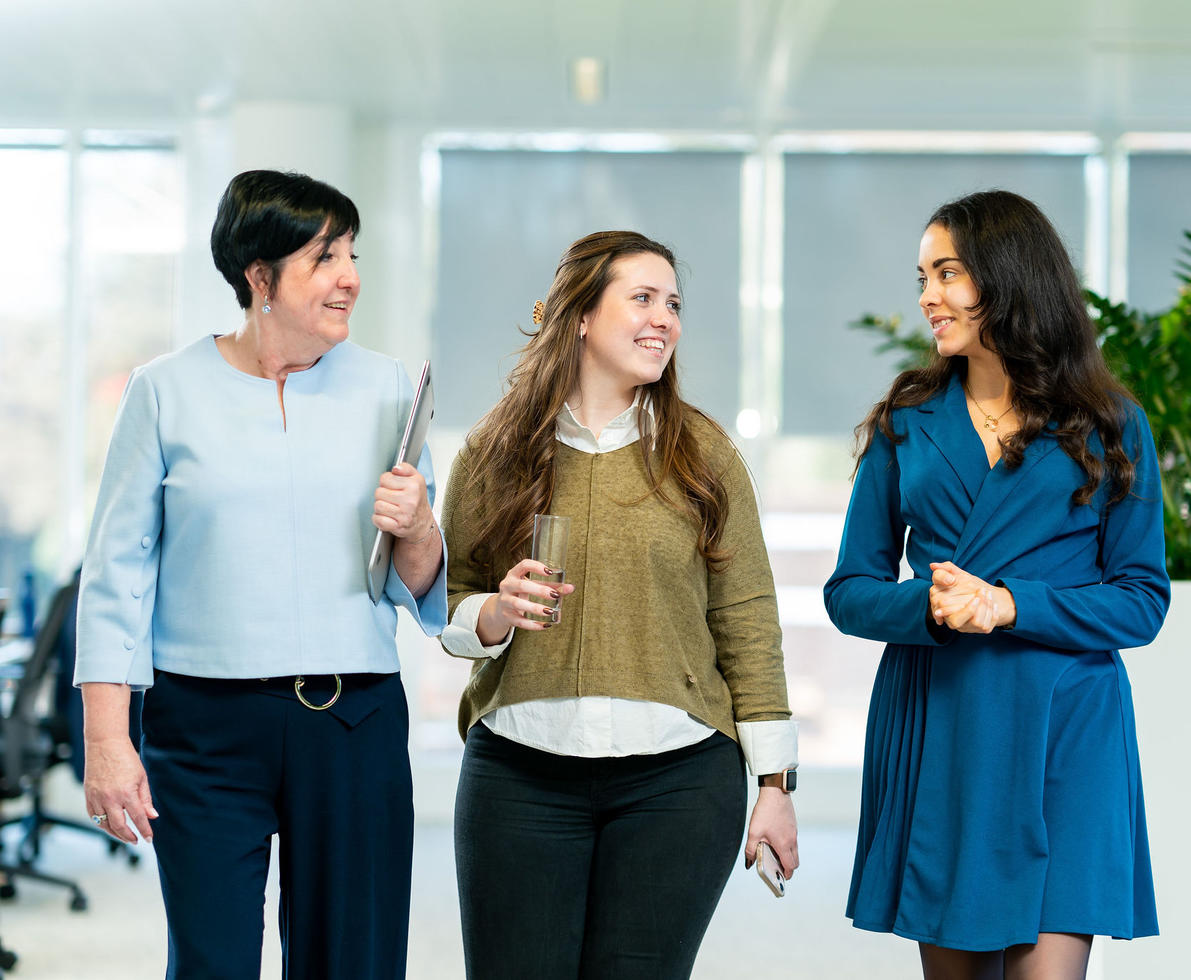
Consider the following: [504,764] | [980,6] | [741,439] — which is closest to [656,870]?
[504,764]

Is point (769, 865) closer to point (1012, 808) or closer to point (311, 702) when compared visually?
point (1012, 808)

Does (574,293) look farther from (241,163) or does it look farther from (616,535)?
(241,163)

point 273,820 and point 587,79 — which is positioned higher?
point 587,79

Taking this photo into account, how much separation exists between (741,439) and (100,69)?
3.21m

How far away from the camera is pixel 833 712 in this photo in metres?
5.62

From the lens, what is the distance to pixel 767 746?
174 cm

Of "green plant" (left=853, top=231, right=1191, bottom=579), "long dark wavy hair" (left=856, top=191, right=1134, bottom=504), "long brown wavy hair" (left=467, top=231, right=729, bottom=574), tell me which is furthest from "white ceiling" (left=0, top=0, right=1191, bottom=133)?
"long dark wavy hair" (left=856, top=191, right=1134, bottom=504)

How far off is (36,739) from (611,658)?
2.77 meters

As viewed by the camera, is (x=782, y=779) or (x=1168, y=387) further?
(x=1168, y=387)

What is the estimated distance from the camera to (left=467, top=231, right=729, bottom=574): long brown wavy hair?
5.87 feet

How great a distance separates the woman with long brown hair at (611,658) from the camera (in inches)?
66.1

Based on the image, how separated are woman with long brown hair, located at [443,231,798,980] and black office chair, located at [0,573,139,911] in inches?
82.3

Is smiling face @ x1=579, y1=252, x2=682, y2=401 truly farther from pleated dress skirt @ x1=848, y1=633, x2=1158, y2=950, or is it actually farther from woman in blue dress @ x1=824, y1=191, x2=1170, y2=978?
pleated dress skirt @ x1=848, y1=633, x2=1158, y2=950

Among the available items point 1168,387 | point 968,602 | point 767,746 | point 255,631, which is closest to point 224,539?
point 255,631
